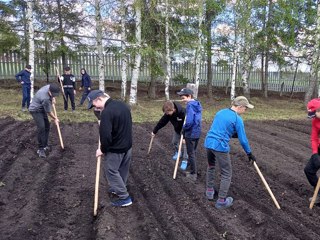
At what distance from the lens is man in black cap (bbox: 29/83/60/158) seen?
24.5 feet

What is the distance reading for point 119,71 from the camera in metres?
22.6

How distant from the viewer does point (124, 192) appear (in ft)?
17.3

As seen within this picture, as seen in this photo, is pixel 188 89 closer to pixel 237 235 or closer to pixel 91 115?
pixel 237 235

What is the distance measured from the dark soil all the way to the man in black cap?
34 centimetres

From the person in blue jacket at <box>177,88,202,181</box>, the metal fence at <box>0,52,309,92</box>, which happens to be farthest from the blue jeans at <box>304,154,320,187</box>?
the metal fence at <box>0,52,309,92</box>

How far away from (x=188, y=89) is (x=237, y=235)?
281 centimetres

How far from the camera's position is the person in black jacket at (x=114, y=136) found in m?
4.91

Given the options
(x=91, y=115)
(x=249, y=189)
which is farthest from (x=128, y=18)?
(x=249, y=189)

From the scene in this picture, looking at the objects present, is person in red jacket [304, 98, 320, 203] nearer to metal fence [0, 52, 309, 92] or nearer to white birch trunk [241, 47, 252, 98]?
metal fence [0, 52, 309, 92]

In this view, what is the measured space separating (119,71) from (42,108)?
15.2 metres

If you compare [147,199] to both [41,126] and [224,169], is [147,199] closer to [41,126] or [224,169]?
[224,169]

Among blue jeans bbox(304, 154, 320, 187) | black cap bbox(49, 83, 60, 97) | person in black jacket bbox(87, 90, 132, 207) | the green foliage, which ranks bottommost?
blue jeans bbox(304, 154, 320, 187)

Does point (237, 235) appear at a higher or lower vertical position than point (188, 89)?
lower

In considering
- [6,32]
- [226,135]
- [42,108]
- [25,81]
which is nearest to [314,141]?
[226,135]
